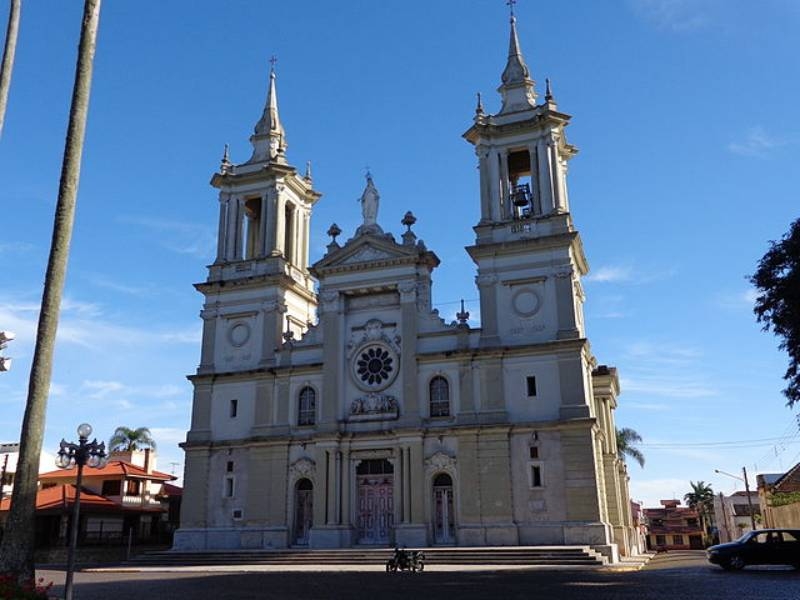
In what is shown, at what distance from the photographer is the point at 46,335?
1380 cm

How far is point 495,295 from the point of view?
109ft

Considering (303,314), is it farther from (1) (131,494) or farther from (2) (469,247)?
(1) (131,494)

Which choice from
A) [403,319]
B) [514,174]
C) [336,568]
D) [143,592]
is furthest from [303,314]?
[143,592]

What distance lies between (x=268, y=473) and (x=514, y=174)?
19.0 m

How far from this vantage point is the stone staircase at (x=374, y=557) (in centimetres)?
2627

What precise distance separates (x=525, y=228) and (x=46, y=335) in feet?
77.7

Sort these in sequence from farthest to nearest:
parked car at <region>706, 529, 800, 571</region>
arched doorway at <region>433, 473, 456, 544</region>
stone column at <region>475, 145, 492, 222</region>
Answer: stone column at <region>475, 145, 492, 222</region>
arched doorway at <region>433, 473, 456, 544</region>
parked car at <region>706, 529, 800, 571</region>

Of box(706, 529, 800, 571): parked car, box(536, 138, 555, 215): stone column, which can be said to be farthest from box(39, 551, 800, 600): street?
box(536, 138, 555, 215): stone column

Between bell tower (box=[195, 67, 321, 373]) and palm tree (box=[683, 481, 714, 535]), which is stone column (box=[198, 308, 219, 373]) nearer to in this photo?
bell tower (box=[195, 67, 321, 373])

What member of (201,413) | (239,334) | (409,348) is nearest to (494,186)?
Result: (409,348)

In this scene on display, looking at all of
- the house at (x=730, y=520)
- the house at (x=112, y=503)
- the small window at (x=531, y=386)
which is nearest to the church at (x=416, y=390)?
the small window at (x=531, y=386)

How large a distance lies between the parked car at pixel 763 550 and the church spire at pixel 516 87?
21429 millimetres

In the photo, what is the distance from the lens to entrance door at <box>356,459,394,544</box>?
1277 inches

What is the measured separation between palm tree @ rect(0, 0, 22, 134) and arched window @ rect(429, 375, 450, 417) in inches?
845
